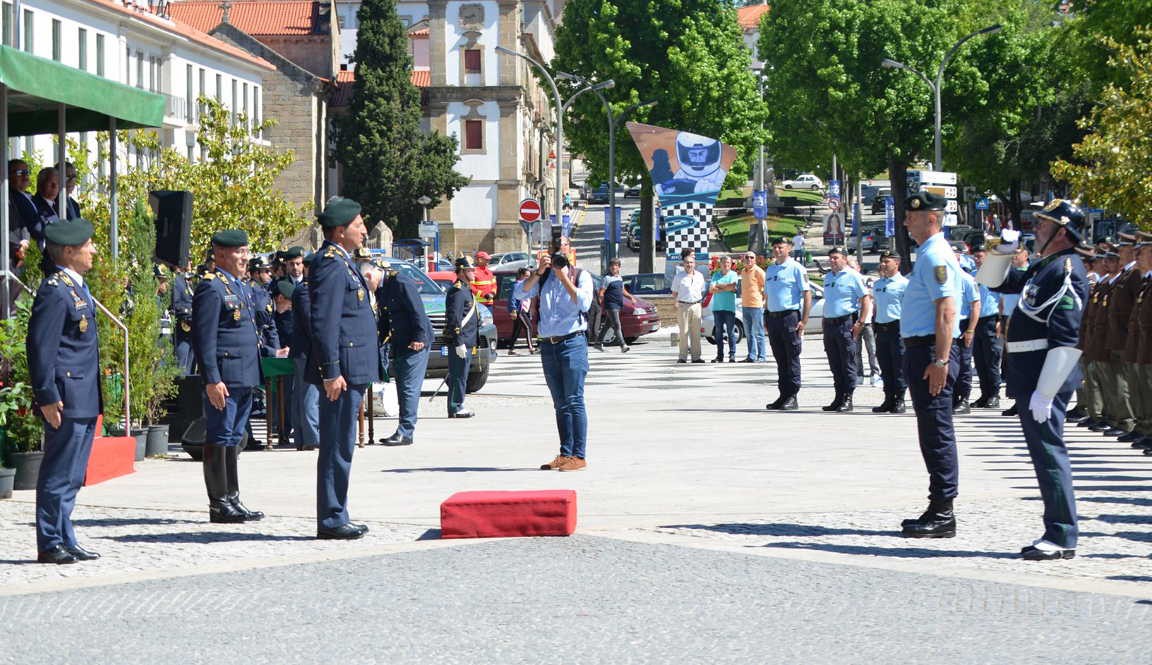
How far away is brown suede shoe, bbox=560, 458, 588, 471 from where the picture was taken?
13430 mm

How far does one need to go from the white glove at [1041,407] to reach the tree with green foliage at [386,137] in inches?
3186

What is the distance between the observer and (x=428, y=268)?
59875mm

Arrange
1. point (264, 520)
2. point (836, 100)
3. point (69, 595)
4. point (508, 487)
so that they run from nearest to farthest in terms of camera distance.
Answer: point (69, 595) → point (264, 520) → point (508, 487) → point (836, 100)

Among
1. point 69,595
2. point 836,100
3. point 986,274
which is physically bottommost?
point 69,595

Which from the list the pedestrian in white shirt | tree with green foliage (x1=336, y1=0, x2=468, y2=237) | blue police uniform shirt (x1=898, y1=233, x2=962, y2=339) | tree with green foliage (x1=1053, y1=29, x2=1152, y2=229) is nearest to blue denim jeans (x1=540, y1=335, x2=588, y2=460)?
blue police uniform shirt (x1=898, y1=233, x2=962, y2=339)

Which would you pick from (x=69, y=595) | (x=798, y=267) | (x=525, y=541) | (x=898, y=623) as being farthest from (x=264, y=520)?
(x=798, y=267)

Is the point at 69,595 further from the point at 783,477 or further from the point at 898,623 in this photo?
the point at 783,477

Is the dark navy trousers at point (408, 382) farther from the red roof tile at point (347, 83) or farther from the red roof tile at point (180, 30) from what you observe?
the red roof tile at point (347, 83)

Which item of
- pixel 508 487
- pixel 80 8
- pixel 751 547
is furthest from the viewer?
pixel 80 8

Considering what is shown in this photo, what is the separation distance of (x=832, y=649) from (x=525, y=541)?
3.13 metres

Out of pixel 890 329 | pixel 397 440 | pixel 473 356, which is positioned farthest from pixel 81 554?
pixel 473 356

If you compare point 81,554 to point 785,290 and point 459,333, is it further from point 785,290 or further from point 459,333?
point 785,290

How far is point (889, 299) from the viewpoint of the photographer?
1898cm

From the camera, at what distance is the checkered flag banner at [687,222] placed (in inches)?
1587
